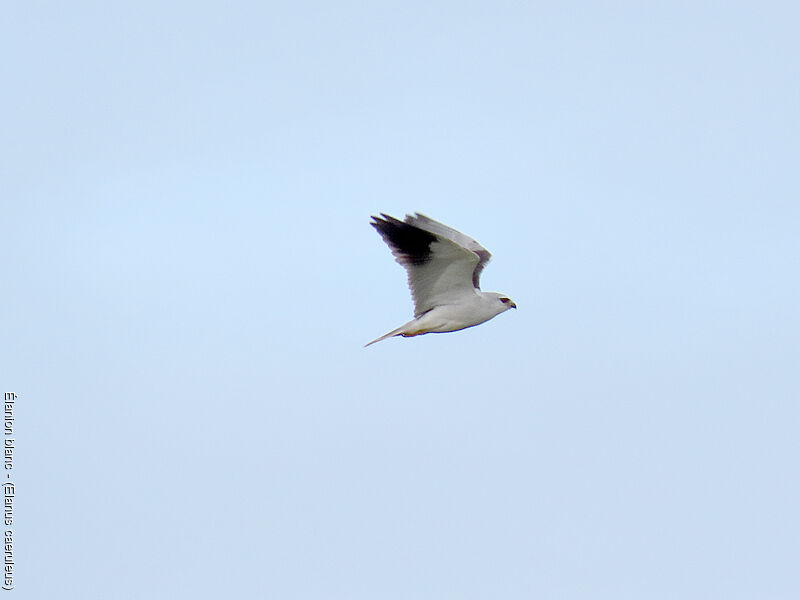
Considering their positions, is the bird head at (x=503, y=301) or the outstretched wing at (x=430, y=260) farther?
the bird head at (x=503, y=301)

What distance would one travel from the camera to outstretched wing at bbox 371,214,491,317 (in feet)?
35.9

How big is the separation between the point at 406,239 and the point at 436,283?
2.00 ft

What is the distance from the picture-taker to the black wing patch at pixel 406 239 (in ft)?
36.0

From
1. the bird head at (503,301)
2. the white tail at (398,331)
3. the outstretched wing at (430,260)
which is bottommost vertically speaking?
the white tail at (398,331)

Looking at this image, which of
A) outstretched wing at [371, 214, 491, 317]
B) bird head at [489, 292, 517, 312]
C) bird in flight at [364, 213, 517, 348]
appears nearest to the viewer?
outstretched wing at [371, 214, 491, 317]

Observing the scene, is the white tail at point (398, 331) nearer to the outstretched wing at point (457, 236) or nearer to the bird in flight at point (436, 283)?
the bird in flight at point (436, 283)

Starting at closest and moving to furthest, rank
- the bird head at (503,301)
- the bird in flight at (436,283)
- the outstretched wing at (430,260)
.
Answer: the outstretched wing at (430,260) < the bird in flight at (436,283) < the bird head at (503,301)

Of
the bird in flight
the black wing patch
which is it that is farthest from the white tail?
the black wing patch

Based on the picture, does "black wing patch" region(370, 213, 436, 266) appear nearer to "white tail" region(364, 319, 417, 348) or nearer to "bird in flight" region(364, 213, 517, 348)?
"bird in flight" region(364, 213, 517, 348)

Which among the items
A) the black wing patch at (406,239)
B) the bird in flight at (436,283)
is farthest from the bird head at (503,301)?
the black wing patch at (406,239)

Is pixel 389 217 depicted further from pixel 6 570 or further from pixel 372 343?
pixel 6 570

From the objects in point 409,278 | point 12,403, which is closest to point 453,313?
point 409,278

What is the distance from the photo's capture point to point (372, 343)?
10.9 m

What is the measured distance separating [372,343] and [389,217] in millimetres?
1359
